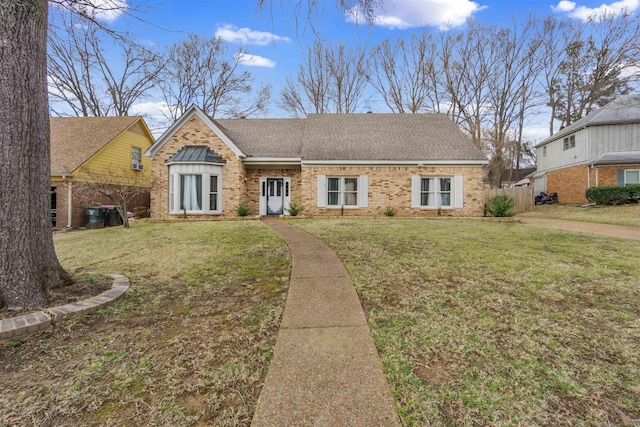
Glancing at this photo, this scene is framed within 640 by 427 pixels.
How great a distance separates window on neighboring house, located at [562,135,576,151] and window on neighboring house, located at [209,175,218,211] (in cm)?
2306

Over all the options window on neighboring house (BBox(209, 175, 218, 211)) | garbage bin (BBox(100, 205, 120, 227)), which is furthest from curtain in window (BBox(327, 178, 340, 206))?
garbage bin (BBox(100, 205, 120, 227))

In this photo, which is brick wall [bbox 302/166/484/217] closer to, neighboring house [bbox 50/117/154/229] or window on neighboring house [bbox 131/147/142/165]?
neighboring house [bbox 50/117/154/229]

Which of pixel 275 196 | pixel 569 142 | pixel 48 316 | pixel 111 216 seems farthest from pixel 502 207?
pixel 111 216

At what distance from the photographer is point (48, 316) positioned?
2.86 meters

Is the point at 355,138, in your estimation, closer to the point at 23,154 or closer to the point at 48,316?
the point at 23,154

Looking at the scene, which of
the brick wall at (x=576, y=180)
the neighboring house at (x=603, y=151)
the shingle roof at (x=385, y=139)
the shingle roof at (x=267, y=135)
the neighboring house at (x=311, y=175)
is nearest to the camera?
the neighboring house at (x=311, y=175)

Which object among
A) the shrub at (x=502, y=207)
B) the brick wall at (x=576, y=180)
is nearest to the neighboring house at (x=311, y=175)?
the shrub at (x=502, y=207)

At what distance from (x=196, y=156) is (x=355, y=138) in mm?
7872

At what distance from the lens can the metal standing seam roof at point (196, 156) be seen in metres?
12.5

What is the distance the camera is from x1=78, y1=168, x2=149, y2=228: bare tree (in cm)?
1362

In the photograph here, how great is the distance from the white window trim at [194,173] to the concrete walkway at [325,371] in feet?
34.7

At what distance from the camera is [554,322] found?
2764mm

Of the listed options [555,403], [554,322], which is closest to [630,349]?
[554,322]

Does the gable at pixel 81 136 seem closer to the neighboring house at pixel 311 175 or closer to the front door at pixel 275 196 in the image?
the neighboring house at pixel 311 175
